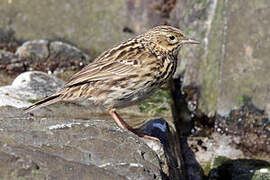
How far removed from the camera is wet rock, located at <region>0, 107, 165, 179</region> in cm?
488

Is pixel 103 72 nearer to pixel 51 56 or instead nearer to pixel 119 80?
pixel 119 80

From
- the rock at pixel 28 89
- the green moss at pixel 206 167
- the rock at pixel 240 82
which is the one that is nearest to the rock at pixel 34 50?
the rock at pixel 28 89

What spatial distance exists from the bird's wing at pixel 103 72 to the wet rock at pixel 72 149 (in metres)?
0.73

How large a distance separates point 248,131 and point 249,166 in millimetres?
631

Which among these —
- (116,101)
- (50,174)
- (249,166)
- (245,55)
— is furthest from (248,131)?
(50,174)

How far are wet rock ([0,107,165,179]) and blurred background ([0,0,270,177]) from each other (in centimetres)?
175

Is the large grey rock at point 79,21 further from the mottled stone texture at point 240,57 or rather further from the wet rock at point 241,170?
the wet rock at point 241,170

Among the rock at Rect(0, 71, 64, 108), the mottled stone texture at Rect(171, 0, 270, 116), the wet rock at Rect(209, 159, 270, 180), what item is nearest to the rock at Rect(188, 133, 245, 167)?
the wet rock at Rect(209, 159, 270, 180)

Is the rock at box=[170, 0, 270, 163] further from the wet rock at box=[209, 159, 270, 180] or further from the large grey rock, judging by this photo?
the large grey rock

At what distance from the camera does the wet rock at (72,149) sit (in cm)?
488

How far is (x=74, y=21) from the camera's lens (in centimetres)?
1117

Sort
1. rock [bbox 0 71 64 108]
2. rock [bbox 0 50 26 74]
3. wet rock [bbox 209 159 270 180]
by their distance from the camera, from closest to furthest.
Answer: rock [bbox 0 71 64 108]
wet rock [bbox 209 159 270 180]
rock [bbox 0 50 26 74]

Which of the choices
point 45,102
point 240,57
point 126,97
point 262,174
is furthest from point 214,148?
point 45,102

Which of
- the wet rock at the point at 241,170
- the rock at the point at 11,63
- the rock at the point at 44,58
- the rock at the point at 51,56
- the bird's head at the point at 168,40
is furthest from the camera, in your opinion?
the rock at the point at 51,56
